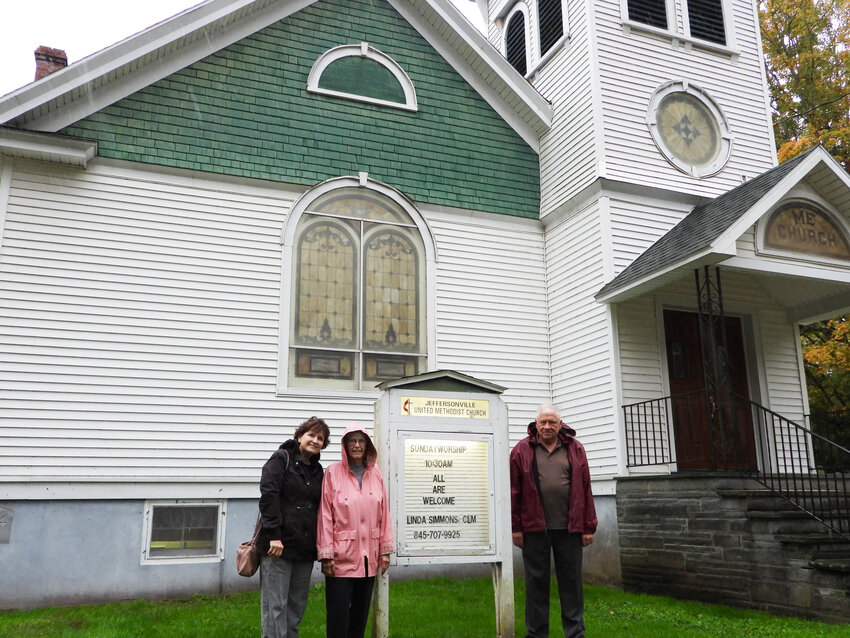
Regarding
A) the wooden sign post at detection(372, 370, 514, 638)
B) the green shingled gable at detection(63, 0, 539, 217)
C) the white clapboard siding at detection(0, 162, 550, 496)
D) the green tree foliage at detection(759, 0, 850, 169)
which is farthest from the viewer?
the green tree foliage at detection(759, 0, 850, 169)

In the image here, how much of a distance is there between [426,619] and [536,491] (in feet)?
6.46

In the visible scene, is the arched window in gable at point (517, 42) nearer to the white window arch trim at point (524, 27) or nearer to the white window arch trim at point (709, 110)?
the white window arch trim at point (524, 27)

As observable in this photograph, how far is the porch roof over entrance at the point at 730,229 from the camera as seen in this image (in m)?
8.60

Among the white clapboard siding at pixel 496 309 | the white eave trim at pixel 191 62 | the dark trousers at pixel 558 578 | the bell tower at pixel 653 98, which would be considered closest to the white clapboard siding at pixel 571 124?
the bell tower at pixel 653 98

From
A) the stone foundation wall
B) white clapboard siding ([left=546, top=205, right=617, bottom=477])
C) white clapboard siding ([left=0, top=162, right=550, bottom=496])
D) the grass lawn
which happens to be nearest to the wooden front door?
white clapboard siding ([left=546, top=205, right=617, bottom=477])

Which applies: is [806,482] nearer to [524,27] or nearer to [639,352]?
[639,352]

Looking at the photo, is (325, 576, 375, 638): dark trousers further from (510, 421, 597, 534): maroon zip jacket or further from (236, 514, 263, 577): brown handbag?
(510, 421, 597, 534): maroon zip jacket

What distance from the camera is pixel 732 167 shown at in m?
11.6

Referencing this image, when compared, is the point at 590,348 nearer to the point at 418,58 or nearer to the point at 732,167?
the point at 732,167

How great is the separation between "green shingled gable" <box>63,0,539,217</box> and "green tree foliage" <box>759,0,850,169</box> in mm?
10384

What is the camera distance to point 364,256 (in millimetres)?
10508

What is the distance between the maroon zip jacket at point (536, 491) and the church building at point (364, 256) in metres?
3.28

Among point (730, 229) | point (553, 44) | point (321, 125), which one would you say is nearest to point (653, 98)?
point (553, 44)

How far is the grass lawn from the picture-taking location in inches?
251
